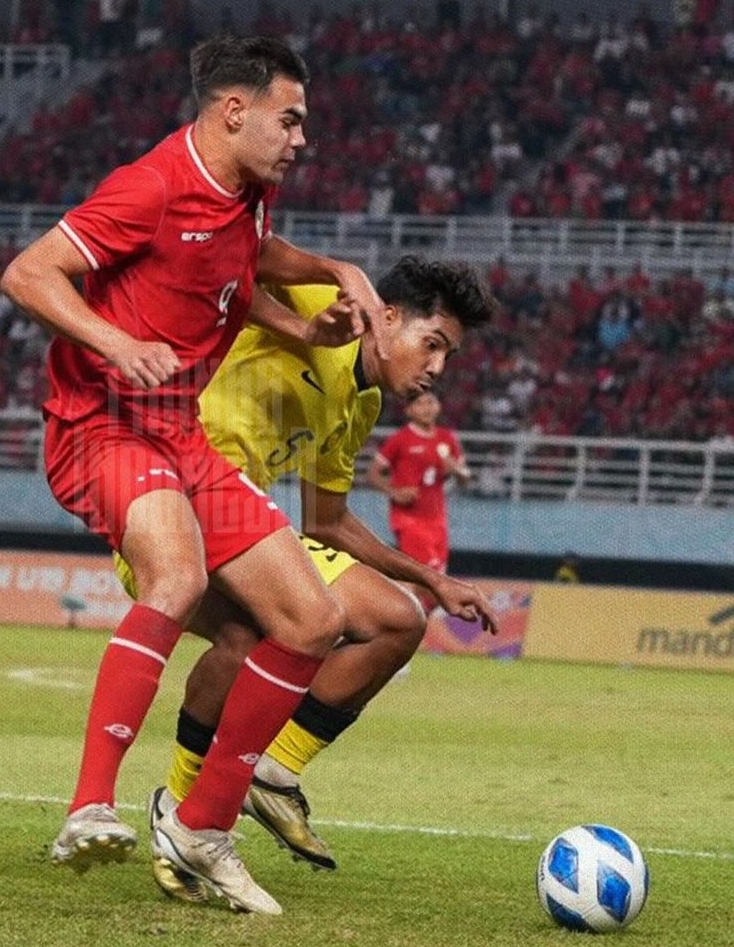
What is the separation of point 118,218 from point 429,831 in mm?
3463

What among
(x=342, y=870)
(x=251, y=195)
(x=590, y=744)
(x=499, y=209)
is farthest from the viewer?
(x=499, y=209)

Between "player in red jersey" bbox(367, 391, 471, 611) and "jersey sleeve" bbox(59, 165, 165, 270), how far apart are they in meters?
13.3

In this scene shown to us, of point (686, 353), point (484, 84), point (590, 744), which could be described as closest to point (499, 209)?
point (484, 84)

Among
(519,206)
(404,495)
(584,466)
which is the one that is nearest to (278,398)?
(404,495)

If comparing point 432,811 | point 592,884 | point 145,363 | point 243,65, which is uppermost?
point 243,65

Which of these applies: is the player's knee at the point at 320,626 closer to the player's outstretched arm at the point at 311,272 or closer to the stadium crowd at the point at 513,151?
the player's outstretched arm at the point at 311,272

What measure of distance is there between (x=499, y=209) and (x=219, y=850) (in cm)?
2876

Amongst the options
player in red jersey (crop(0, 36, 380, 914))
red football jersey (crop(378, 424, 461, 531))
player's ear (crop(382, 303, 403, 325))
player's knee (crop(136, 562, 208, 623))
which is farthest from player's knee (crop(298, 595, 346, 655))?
red football jersey (crop(378, 424, 461, 531))

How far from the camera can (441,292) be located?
734 centimetres

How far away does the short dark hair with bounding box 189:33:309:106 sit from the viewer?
6.65 m

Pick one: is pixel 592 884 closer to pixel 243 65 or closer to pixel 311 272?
pixel 311 272

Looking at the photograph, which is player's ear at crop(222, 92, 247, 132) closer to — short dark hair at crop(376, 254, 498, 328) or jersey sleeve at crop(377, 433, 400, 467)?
short dark hair at crop(376, 254, 498, 328)

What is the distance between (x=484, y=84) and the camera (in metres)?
36.3

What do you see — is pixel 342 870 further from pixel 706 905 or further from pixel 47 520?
pixel 47 520
